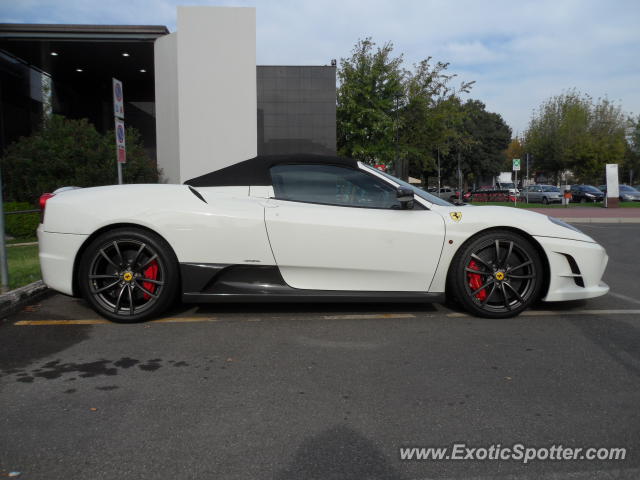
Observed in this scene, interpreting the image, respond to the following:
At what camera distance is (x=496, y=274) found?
4234mm

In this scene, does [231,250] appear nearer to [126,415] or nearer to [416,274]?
[416,274]

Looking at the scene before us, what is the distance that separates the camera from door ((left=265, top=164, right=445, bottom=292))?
4082 mm

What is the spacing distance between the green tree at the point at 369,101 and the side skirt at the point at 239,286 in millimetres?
20401

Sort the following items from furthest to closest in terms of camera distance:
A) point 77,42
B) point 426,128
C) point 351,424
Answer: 1. point 426,128
2. point 77,42
3. point 351,424

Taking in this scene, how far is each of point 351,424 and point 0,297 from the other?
3.51 m

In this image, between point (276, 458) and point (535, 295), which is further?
point (535, 295)

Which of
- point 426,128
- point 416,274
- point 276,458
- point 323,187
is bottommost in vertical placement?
point 276,458

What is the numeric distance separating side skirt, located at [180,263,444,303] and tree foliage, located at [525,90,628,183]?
47106 mm

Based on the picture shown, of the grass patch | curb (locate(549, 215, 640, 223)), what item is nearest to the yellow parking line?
the grass patch

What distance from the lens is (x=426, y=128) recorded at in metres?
26.1

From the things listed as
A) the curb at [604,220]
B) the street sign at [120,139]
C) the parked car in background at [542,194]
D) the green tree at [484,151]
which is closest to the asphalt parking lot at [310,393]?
the street sign at [120,139]

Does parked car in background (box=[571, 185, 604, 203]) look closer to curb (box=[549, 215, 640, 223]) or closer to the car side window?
curb (box=[549, 215, 640, 223])

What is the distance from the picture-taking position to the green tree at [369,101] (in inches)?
946

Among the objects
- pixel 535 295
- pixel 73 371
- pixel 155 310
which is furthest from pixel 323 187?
pixel 73 371
